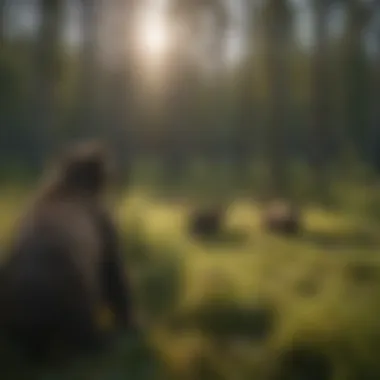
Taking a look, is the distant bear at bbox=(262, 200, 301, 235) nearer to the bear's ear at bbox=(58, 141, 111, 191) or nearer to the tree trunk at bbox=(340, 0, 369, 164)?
the tree trunk at bbox=(340, 0, 369, 164)

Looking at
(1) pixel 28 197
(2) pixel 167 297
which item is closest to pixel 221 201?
(2) pixel 167 297

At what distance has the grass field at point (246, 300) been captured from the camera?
1316 mm

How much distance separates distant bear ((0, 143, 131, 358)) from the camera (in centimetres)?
135

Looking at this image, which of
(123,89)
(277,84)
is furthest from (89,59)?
(277,84)

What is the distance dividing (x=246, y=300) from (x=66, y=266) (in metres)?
0.30

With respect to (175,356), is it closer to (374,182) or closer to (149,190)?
(149,190)

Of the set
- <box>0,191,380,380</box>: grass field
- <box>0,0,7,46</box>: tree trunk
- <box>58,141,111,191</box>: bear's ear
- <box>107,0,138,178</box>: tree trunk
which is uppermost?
<box>0,0,7,46</box>: tree trunk

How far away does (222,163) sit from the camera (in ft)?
4.45

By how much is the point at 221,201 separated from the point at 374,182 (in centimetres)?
25

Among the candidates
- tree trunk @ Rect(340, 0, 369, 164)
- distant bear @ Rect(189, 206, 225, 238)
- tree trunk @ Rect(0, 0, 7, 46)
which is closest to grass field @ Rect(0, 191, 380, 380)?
distant bear @ Rect(189, 206, 225, 238)

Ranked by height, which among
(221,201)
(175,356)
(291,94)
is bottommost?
(175,356)

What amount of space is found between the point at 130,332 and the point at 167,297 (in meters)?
0.08

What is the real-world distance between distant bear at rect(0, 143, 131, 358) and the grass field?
0.11ft

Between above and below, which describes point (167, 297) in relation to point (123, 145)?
below
